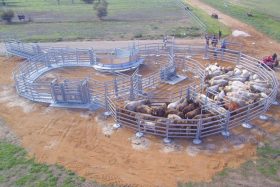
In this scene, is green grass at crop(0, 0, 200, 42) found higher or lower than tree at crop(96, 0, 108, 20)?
lower

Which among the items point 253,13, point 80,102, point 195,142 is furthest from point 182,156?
point 253,13

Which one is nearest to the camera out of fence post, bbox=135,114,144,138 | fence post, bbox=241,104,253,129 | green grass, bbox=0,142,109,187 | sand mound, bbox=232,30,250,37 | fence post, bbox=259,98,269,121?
green grass, bbox=0,142,109,187

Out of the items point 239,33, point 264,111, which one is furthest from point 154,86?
point 239,33

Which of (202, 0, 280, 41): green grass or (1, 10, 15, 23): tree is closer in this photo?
(202, 0, 280, 41): green grass

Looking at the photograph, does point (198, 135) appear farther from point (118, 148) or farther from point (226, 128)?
point (118, 148)

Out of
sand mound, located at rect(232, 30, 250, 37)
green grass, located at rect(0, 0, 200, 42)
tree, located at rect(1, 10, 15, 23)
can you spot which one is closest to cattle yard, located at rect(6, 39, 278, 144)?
green grass, located at rect(0, 0, 200, 42)

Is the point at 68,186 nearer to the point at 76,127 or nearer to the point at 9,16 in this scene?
the point at 76,127

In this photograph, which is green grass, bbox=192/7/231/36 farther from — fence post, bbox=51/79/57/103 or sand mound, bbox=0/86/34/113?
sand mound, bbox=0/86/34/113

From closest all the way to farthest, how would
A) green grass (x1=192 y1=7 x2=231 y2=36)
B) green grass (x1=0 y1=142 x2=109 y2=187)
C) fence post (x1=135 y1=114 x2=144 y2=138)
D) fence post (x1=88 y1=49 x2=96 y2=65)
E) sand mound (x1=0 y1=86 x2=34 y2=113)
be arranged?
green grass (x1=0 y1=142 x2=109 y2=187), fence post (x1=135 y1=114 x2=144 y2=138), sand mound (x1=0 y1=86 x2=34 y2=113), fence post (x1=88 y1=49 x2=96 y2=65), green grass (x1=192 y1=7 x2=231 y2=36)
